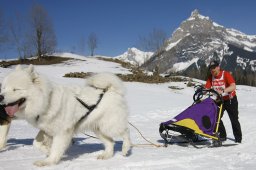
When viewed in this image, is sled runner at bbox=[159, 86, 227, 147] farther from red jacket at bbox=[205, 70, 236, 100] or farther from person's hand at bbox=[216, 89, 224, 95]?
red jacket at bbox=[205, 70, 236, 100]

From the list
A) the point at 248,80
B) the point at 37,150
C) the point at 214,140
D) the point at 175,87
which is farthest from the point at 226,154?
the point at 248,80

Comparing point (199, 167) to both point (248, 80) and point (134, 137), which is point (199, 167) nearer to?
point (134, 137)

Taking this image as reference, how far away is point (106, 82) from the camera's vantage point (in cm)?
557

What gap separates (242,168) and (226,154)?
Result: 0.95 meters

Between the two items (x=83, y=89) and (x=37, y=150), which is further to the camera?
(x=37, y=150)

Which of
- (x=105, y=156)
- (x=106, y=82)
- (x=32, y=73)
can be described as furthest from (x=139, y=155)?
(x=32, y=73)

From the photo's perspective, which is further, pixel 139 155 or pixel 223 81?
pixel 223 81

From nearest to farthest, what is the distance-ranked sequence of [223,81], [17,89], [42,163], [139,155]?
[17,89], [42,163], [139,155], [223,81]

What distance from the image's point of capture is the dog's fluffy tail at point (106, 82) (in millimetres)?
5562

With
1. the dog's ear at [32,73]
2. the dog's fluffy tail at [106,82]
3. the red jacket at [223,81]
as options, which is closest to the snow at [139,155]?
the dog's fluffy tail at [106,82]

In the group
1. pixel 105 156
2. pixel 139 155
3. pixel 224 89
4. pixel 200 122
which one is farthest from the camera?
pixel 224 89

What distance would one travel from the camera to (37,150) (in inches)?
231

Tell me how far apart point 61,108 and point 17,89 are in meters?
0.73

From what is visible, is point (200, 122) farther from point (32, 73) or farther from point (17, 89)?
point (17, 89)
